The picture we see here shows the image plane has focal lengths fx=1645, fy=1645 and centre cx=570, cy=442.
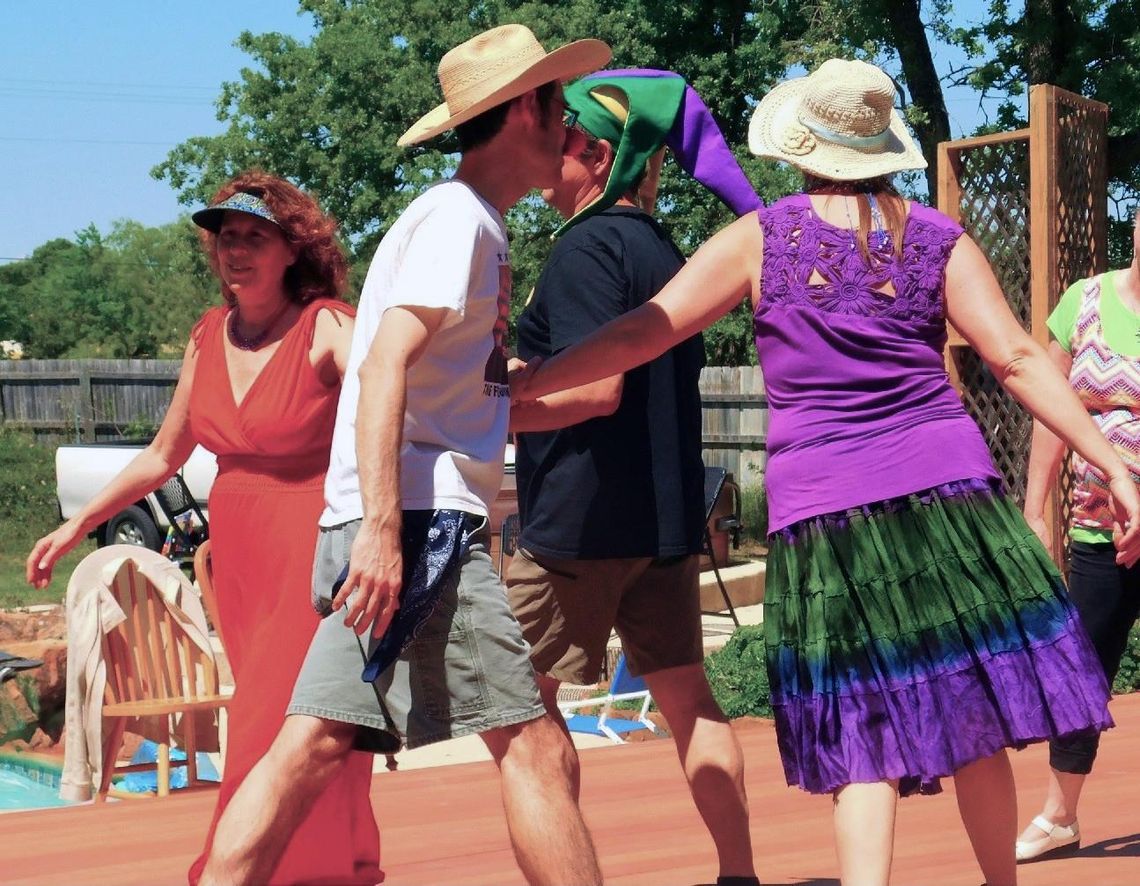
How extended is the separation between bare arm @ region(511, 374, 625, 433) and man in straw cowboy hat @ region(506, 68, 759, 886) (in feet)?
0.59

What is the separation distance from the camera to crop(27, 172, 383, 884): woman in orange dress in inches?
143

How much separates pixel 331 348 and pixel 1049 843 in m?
2.27

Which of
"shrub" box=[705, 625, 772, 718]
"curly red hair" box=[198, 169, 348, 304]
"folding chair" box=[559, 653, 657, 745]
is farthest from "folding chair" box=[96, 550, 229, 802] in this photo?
"shrub" box=[705, 625, 772, 718]

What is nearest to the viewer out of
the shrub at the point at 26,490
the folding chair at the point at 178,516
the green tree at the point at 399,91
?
the folding chair at the point at 178,516

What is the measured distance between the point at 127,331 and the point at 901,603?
70.1 meters

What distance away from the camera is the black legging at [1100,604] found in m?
4.29

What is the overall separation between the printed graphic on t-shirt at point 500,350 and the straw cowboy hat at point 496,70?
29 centimetres

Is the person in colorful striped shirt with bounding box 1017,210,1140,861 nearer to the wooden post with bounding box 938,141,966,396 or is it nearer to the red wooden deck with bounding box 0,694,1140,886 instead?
the red wooden deck with bounding box 0,694,1140,886

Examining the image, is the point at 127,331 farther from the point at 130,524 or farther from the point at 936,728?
the point at 936,728

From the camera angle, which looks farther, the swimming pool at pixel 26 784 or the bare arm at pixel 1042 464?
the swimming pool at pixel 26 784

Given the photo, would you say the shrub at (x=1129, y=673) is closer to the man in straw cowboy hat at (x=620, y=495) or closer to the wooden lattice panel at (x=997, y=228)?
the wooden lattice panel at (x=997, y=228)

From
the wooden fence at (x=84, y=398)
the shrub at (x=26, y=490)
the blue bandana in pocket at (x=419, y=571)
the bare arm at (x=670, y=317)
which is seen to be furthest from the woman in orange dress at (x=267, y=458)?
the wooden fence at (x=84, y=398)

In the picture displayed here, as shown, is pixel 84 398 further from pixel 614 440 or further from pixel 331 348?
pixel 614 440

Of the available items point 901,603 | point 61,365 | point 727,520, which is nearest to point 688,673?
point 901,603
